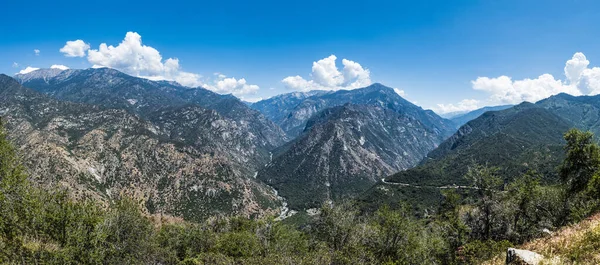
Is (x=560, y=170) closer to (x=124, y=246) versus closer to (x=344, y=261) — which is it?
(x=344, y=261)

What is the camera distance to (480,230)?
195 feet

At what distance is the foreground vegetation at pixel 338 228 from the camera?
3666 centimetres

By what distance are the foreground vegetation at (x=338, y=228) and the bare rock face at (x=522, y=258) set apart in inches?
457

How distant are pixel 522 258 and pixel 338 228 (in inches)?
1948

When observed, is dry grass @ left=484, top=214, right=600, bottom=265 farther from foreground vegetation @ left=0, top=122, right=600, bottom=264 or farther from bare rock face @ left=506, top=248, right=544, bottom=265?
foreground vegetation @ left=0, top=122, right=600, bottom=264

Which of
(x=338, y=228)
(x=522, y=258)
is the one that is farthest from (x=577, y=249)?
(x=338, y=228)

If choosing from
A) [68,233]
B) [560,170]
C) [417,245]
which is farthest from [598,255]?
[68,233]

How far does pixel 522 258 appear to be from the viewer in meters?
18.1

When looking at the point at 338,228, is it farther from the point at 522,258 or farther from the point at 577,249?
the point at 577,249

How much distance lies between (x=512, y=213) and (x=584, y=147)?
53.2ft

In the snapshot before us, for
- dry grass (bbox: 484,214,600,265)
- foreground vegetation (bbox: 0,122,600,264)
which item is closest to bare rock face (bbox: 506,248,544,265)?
dry grass (bbox: 484,214,600,265)

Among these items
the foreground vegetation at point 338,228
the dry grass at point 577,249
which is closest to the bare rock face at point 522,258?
the dry grass at point 577,249

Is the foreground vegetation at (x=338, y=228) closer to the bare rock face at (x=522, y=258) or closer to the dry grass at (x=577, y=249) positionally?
the dry grass at (x=577, y=249)

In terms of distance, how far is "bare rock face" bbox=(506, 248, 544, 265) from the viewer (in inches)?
692
